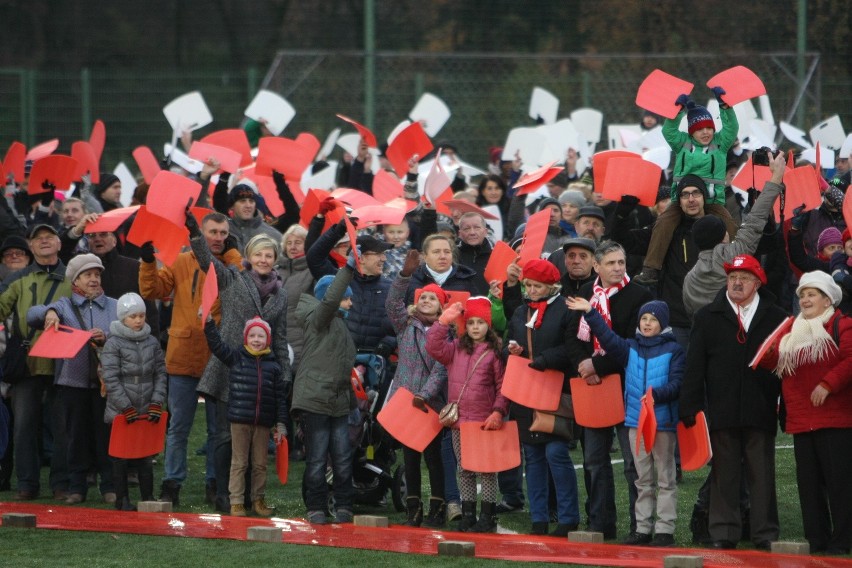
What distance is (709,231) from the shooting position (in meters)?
8.51

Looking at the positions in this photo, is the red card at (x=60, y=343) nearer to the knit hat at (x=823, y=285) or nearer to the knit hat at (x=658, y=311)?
the knit hat at (x=658, y=311)

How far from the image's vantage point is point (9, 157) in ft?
44.5

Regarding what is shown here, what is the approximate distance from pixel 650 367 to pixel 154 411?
3183 millimetres

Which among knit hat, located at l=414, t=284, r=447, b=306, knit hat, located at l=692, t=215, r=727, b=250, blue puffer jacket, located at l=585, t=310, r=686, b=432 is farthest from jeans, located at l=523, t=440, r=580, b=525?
knit hat, located at l=692, t=215, r=727, b=250

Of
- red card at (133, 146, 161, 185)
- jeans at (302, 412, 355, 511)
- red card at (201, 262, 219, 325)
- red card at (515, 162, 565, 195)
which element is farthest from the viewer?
red card at (133, 146, 161, 185)

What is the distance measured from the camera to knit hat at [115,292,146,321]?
372 inches

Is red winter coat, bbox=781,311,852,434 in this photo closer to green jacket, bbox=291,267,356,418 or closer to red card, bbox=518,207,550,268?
red card, bbox=518,207,550,268

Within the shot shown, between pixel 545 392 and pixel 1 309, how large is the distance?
3.90m

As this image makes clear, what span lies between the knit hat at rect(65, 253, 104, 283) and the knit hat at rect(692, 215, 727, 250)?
3.88 m

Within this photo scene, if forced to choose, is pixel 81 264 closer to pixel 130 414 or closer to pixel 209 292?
pixel 130 414

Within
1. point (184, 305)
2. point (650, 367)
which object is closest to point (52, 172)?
point (184, 305)

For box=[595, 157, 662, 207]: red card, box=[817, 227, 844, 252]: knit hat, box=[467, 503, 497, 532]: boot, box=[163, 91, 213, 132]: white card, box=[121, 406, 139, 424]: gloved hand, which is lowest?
box=[467, 503, 497, 532]: boot

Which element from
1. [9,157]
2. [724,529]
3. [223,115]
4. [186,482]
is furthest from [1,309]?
[223,115]

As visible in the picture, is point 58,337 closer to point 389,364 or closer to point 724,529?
point 389,364
